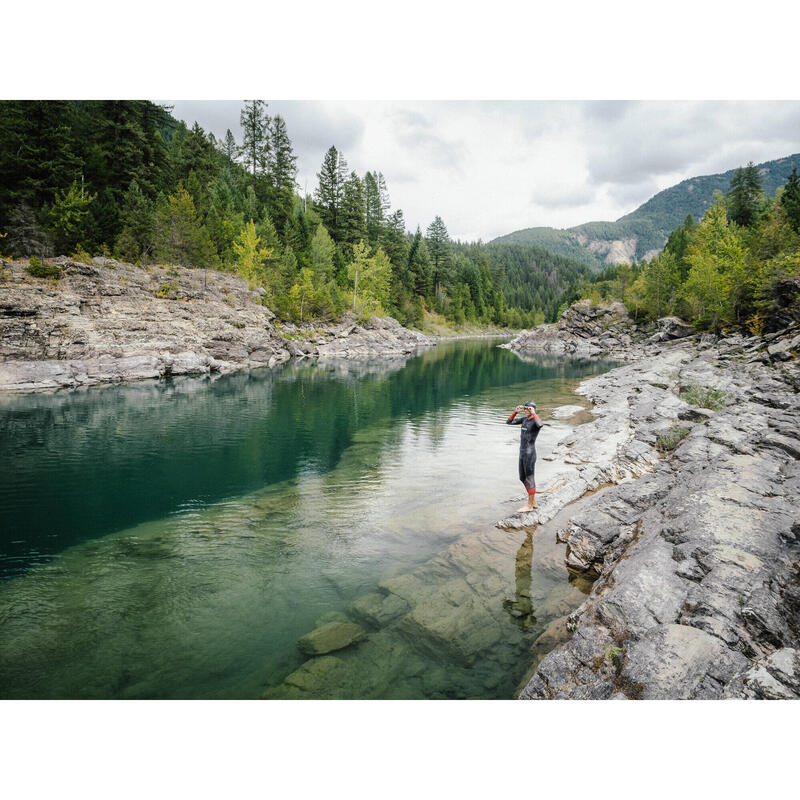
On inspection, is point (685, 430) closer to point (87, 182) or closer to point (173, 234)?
point (173, 234)

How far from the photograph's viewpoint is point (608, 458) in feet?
45.0

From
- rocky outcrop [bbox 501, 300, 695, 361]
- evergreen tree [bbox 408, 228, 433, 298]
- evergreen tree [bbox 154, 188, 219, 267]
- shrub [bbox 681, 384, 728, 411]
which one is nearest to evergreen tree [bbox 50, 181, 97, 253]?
evergreen tree [bbox 154, 188, 219, 267]

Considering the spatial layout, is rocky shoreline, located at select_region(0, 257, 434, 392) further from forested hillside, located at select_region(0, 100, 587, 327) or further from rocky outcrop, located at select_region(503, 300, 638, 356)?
rocky outcrop, located at select_region(503, 300, 638, 356)

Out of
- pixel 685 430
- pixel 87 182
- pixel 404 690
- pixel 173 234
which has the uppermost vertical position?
pixel 87 182

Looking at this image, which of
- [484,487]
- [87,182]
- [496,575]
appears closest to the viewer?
[496,575]

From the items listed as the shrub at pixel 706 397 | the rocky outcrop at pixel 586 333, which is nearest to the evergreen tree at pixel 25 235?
the shrub at pixel 706 397

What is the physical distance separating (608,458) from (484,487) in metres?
4.46

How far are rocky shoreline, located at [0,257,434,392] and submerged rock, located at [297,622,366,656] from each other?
35.1 meters

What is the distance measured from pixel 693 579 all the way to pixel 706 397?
15869mm

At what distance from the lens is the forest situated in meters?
34.6

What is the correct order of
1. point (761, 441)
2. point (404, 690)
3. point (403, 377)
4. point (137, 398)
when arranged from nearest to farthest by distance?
point (404, 690), point (761, 441), point (137, 398), point (403, 377)

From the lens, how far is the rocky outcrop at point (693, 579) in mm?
4359

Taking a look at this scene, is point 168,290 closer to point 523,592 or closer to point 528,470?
point 528,470

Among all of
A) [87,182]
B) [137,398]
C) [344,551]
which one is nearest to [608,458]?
[344,551]
